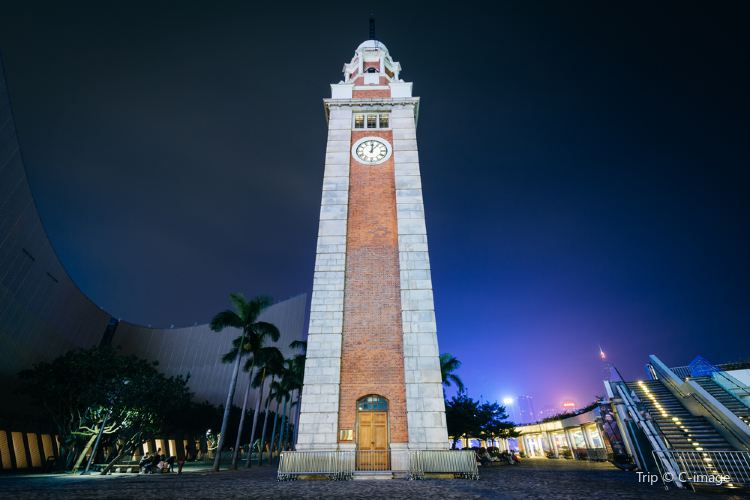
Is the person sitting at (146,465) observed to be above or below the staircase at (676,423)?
below

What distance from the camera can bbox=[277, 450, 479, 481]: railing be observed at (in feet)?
45.7

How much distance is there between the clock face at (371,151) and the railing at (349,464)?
1677cm

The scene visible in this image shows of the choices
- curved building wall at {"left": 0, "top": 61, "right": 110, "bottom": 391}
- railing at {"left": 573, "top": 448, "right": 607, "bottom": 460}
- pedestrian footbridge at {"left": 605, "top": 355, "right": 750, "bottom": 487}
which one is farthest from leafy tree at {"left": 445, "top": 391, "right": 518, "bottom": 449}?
curved building wall at {"left": 0, "top": 61, "right": 110, "bottom": 391}

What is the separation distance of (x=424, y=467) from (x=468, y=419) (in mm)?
21921

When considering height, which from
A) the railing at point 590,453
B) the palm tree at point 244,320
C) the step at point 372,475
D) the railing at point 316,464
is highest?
the palm tree at point 244,320

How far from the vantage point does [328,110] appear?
2730 cm

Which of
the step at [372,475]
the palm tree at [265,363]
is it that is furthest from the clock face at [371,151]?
the step at [372,475]

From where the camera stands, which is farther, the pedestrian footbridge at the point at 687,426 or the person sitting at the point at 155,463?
the person sitting at the point at 155,463

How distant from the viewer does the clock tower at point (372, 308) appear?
1598 cm

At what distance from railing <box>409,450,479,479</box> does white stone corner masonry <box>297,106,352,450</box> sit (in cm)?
347

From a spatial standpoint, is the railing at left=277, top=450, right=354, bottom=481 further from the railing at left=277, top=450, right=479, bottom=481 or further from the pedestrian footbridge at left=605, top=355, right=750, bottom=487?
the pedestrian footbridge at left=605, top=355, right=750, bottom=487

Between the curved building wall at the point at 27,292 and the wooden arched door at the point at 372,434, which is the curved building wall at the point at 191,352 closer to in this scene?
the curved building wall at the point at 27,292

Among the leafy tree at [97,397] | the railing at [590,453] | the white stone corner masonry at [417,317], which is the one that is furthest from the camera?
the railing at [590,453]

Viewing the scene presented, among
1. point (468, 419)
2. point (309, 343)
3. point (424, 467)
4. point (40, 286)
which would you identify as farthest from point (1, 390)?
point (468, 419)
